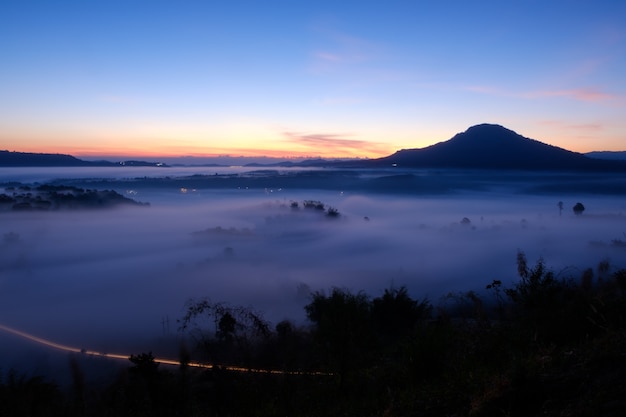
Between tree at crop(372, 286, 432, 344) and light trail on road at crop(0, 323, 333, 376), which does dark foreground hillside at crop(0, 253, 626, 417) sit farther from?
tree at crop(372, 286, 432, 344)

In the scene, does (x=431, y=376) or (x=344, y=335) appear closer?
(x=431, y=376)

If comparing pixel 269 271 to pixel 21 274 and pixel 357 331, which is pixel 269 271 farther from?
pixel 357 331

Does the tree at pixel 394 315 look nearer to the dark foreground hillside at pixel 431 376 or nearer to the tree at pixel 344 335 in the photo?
the dark foreground hillside at pixel 431 376

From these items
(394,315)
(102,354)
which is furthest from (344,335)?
(102,354)

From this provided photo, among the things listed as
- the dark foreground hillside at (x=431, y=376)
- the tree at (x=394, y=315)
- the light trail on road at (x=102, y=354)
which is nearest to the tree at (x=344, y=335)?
the dark foreground hillside at (x=431, y=376)

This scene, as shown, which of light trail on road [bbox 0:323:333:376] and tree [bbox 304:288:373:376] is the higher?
tree [bbox 304:288:373:376]

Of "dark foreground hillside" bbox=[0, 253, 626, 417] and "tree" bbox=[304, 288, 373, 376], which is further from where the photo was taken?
"tree" bbox=[304, 288, 373, 376]

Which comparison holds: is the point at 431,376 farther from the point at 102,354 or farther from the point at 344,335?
the point at 102,354

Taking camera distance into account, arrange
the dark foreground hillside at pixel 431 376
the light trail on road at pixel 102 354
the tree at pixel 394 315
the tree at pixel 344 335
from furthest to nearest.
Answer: the tree at pixel 394 315 < the light trail on road at pixel 102 354 < the tree at pixel 344 335 < the dark foreground hillside at pixel 431 376

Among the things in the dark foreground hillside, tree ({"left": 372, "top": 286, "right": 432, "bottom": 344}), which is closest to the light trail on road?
the dark foreground hillside

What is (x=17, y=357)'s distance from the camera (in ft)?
86.6

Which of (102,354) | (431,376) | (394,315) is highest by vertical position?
(431,376)

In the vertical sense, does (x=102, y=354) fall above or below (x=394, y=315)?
below

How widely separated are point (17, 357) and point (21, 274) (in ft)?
127
